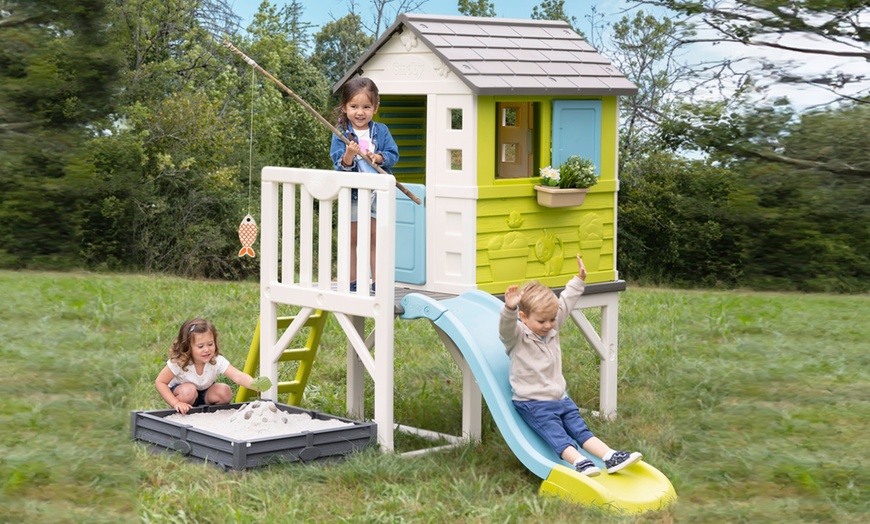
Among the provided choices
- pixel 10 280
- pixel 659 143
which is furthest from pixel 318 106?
pixel 10 280

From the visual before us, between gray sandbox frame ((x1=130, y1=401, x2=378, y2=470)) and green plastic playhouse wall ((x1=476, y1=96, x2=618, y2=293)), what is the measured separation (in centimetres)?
117

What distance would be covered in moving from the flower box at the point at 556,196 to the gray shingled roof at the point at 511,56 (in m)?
0.54

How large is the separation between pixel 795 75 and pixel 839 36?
0.25 m

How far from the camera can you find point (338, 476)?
15.6 ft

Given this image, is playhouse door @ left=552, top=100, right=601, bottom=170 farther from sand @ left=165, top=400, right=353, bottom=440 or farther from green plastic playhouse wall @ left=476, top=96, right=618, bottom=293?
sand @ left=165, top=400, right=353, bottom=440

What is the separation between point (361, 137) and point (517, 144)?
98 cm

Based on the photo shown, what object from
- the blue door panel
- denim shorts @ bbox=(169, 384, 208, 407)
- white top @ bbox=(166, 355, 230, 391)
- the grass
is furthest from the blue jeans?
denim shorts @ bbox=(169, 384, 208, 407)

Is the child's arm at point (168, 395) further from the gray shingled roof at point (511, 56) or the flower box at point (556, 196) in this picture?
the flower box at point (556, 196)

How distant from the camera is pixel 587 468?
464cm

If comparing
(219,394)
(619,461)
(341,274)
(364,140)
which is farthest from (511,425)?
(364,140)

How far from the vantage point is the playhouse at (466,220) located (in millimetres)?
5223

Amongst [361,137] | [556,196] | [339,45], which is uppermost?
[339,45]

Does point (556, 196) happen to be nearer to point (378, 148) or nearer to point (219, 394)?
point (378, 148)

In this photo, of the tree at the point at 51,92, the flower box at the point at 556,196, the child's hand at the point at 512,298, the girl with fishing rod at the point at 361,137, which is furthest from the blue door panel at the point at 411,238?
the tree at the point at 51,92
